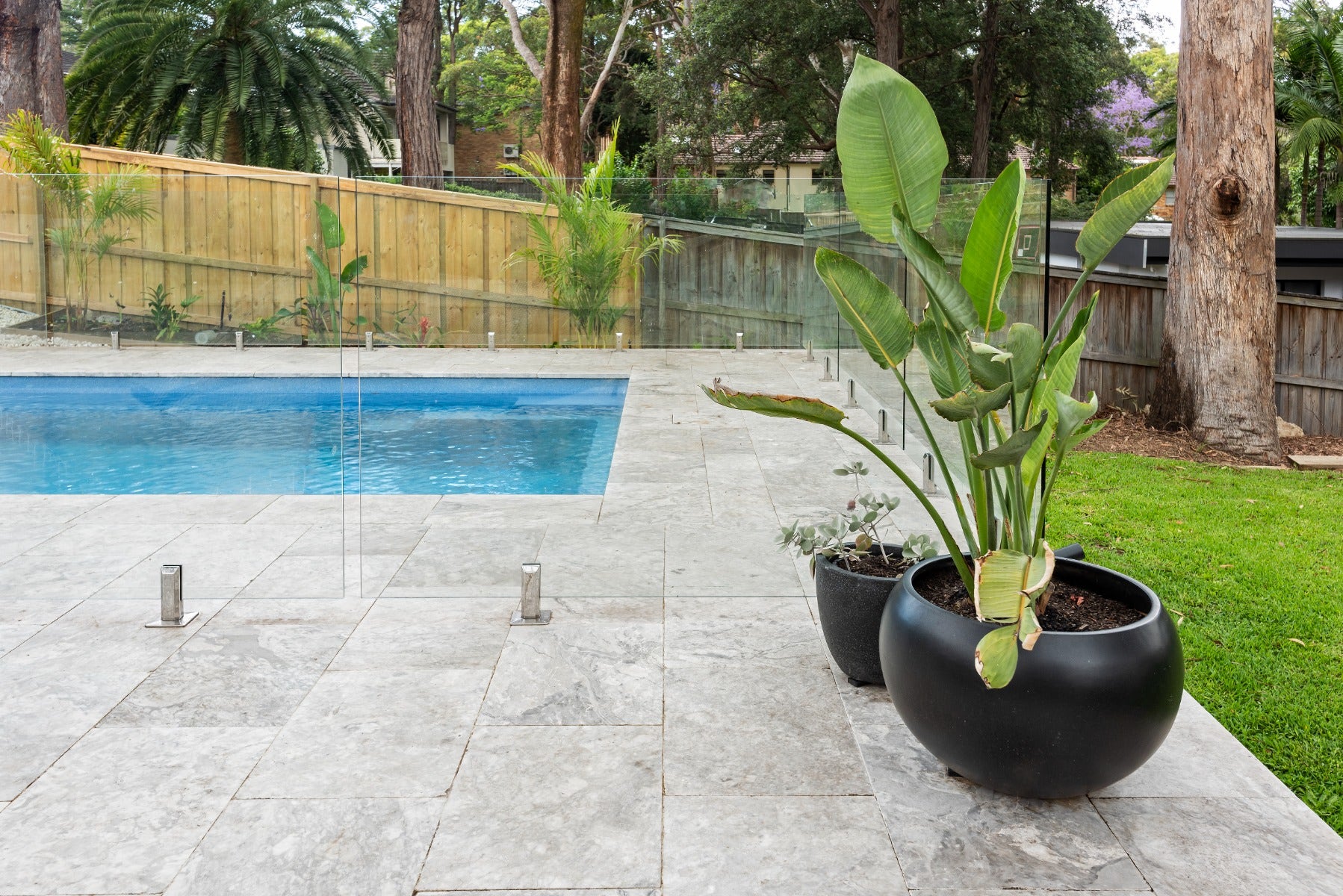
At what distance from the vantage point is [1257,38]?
856 centimetres

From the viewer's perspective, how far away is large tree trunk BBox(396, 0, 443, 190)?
15.5 m

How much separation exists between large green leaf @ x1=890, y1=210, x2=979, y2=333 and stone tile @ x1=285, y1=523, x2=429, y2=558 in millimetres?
2973

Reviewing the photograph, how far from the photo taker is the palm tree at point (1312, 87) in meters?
22.5

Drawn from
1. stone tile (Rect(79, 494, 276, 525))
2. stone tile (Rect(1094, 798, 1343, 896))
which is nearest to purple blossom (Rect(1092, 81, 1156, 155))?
stone tile (Rect(79, 494, 276, 525))

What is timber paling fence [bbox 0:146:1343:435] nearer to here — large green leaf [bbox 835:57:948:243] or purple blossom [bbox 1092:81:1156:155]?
large green leaf [bbox 835:57:948:243]

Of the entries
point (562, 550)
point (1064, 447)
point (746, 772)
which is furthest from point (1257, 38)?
point (746, 772)

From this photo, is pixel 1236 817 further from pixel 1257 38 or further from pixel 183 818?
pixel 1257 38

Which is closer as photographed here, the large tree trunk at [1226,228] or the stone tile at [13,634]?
the stone tile at [13,634]

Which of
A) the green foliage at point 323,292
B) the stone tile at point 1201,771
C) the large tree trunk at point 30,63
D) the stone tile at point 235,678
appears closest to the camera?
the stone tile at point 1201,771

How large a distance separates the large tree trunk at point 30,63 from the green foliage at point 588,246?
6814 mm

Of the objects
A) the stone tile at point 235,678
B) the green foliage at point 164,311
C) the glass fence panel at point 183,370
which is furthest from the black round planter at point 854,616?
the green foliage at point 164,311

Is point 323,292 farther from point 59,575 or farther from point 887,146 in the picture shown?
point 887,146

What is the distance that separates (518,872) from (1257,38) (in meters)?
8.59

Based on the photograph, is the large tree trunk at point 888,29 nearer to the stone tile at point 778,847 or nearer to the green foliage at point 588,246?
the green foliage at point 588,246
